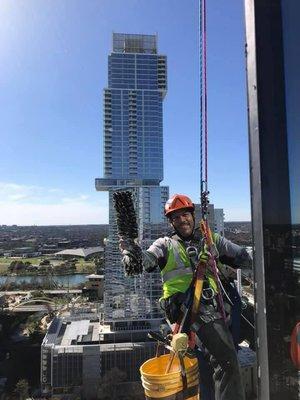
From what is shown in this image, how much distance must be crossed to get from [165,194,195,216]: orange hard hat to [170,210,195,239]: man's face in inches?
1.2

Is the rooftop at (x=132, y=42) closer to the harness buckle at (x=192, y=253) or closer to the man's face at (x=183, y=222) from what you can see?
the man's face at (x=183, y=222)

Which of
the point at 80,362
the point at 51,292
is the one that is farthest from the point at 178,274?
the point at 51,292

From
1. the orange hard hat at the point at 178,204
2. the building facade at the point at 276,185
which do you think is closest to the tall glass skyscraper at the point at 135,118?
the orange hard hat at the point at 178,204

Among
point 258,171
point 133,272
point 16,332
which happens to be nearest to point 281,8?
point 258,171

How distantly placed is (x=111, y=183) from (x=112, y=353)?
24.4 metres

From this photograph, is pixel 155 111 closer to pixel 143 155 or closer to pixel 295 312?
pixel 143 155

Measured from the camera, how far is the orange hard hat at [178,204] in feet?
7.68

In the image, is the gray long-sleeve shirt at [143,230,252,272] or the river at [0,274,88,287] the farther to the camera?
the river at [0,274,88,287]

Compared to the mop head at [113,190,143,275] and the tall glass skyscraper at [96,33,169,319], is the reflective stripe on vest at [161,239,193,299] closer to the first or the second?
the mop head at [113,190,143,275]

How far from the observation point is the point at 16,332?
2816 centimetres

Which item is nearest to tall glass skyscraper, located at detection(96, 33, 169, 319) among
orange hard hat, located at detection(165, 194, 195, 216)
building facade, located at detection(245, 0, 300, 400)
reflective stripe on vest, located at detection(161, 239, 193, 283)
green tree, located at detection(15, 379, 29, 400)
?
green tree, located at detection(15, 379, 29, 400)

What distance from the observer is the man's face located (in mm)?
2350

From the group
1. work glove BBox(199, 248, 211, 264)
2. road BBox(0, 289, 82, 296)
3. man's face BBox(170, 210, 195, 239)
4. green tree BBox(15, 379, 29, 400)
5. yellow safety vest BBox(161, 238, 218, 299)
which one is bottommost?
green tree BBox(15, 379, 29, 400)

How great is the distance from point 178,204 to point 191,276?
0.42 meters
